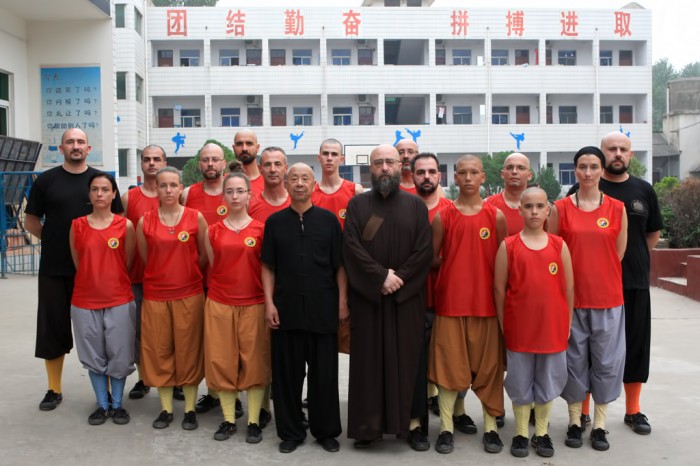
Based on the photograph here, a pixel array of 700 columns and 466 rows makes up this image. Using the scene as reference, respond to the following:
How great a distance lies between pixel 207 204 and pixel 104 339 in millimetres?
1278

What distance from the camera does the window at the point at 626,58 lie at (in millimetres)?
39719

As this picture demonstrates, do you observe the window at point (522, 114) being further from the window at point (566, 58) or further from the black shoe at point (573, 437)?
the black shoe at point (573, 437)

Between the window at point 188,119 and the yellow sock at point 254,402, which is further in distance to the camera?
the window at point 188,119

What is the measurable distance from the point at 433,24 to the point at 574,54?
8566 mm

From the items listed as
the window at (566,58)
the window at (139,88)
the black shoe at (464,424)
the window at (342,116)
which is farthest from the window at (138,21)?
the black shoe at (464,424)

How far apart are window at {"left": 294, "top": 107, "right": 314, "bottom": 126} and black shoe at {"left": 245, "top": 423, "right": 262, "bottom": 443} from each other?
1336 inches

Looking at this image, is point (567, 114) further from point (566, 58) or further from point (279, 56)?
point (279, 56)

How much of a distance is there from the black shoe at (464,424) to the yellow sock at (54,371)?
9.96ft

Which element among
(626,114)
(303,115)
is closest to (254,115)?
(303,115)

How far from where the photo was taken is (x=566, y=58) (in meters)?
39.5

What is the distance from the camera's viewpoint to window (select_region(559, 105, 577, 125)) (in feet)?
129

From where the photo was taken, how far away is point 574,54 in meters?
39.5

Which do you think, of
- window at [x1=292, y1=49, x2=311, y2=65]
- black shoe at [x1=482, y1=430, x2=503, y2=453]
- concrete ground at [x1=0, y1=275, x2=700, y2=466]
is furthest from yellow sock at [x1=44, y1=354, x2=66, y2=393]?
window at [x1=292, y1=49, x2=311, y2=65]

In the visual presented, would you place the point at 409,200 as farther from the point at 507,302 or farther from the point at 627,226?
the point at 627,226
